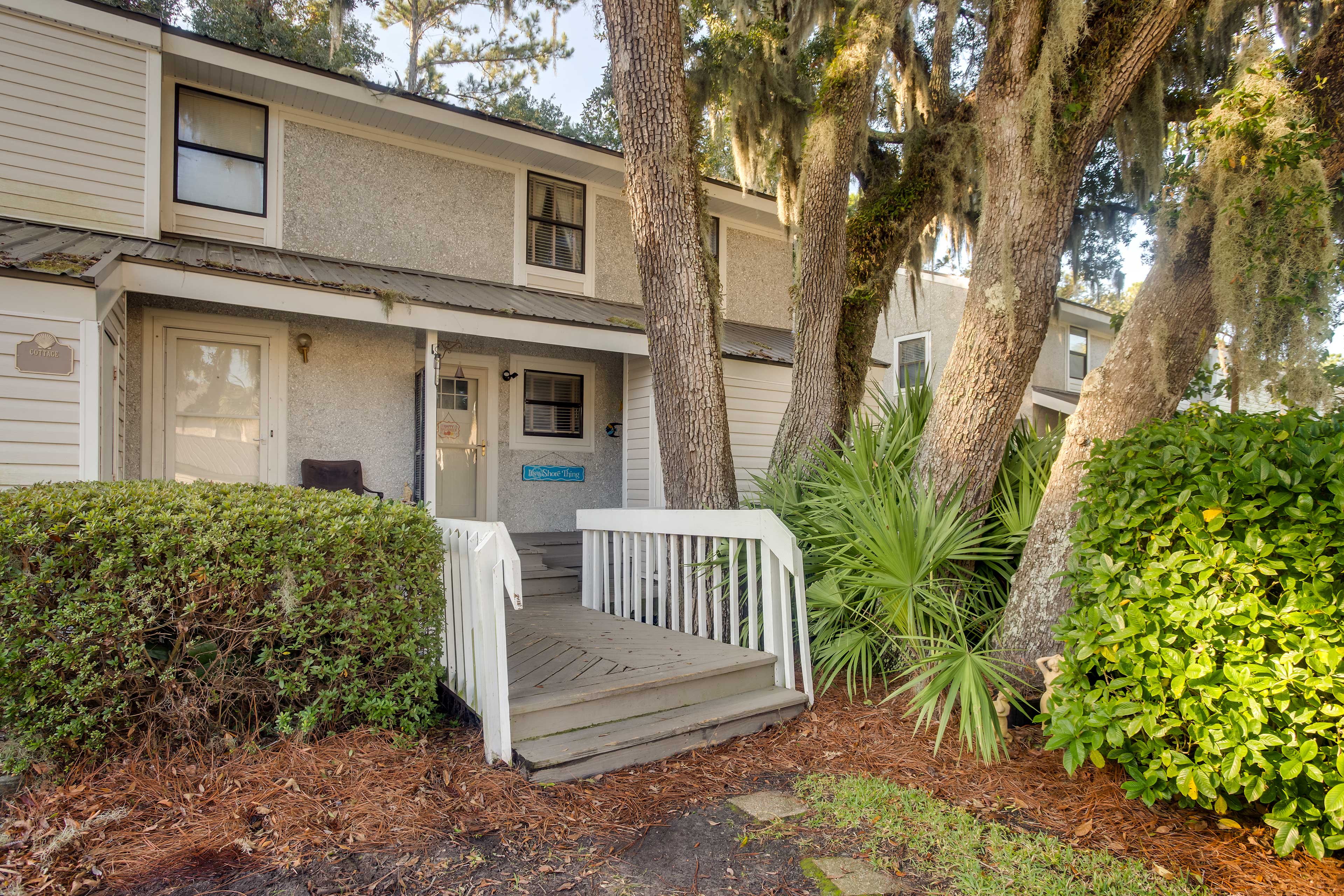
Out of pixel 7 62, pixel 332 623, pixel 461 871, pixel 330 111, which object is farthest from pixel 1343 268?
pixel 7 62

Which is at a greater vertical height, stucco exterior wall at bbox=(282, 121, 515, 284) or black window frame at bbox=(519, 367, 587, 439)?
Answer: stucco exterior wall at bbox=(282, 121, 515, 284)

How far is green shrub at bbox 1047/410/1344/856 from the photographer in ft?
7.50

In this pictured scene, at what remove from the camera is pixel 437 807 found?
2738 mm

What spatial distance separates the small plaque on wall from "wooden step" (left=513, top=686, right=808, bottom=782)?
3.88 meters

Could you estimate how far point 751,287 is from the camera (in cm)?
1029

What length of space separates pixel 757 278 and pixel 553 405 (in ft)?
11.9

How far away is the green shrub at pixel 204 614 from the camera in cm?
273

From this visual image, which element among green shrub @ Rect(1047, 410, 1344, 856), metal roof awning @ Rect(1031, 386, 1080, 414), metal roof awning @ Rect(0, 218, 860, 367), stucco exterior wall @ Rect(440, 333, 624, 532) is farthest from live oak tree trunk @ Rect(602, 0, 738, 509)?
metal roof awning @ Rect(1031, 386, 1080, 414)

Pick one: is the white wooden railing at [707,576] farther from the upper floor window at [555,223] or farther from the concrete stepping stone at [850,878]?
the upper floor window at [555,223]

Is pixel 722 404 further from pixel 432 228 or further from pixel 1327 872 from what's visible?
pixel 432 228

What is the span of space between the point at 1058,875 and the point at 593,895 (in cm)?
150

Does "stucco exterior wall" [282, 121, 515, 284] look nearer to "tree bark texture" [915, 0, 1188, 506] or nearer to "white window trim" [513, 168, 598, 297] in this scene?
"white window trim" [513, 168, 598, 297]

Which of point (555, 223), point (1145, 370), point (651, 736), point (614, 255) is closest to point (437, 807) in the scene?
point (651, 736)

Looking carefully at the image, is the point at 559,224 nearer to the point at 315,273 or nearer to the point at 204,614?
the point at 315,273
